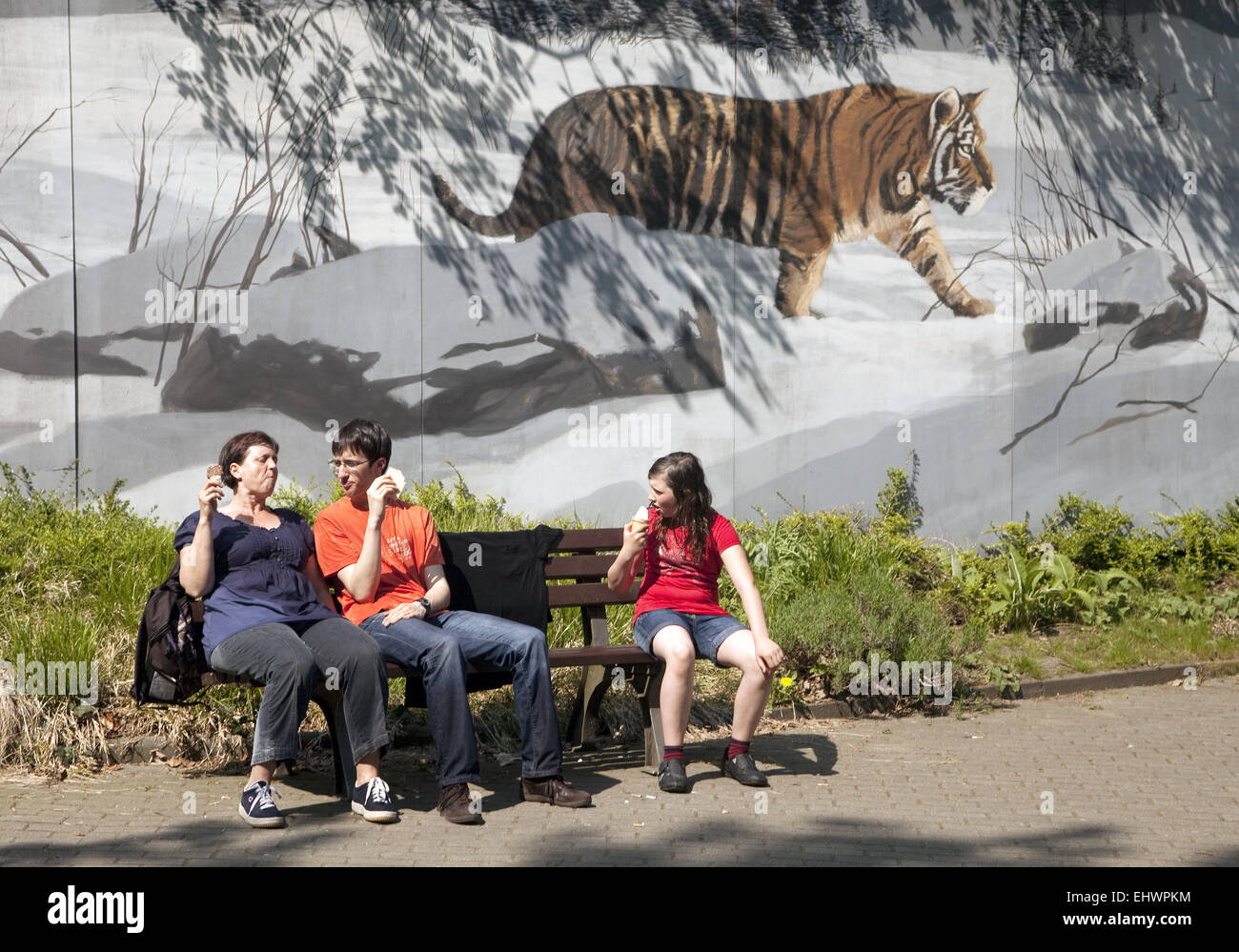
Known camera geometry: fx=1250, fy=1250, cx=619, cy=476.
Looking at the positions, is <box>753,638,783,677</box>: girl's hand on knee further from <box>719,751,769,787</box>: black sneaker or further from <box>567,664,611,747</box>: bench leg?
<box>567,664,611,747</box>: bench leg

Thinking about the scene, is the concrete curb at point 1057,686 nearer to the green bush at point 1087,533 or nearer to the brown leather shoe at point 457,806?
the green bush at point 1087,533

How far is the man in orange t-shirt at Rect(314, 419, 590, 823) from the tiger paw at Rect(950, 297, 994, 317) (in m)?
5.67

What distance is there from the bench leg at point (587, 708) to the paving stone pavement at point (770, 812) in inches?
3.9

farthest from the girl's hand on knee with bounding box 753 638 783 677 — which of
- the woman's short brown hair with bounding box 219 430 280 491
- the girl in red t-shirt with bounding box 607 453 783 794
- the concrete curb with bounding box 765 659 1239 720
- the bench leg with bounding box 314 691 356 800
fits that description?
the woman's short brown hair with bounding box 219 430 280 491

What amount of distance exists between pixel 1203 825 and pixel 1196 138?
23.8 ft

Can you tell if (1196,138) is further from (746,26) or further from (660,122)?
A: (660,122)

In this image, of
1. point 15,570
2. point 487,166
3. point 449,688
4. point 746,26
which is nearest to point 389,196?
point 487,166

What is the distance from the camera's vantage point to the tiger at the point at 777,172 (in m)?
9.41

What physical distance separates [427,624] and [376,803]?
0.84 metres

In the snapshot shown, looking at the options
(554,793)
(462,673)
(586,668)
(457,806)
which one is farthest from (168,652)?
(586,668)

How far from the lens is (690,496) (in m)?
5.98

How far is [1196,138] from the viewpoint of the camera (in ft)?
34.2

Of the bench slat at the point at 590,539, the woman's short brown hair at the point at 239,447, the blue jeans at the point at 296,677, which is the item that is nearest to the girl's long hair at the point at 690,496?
the bench slat at the point at 590,539

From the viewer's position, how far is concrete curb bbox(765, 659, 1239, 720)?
707cm
